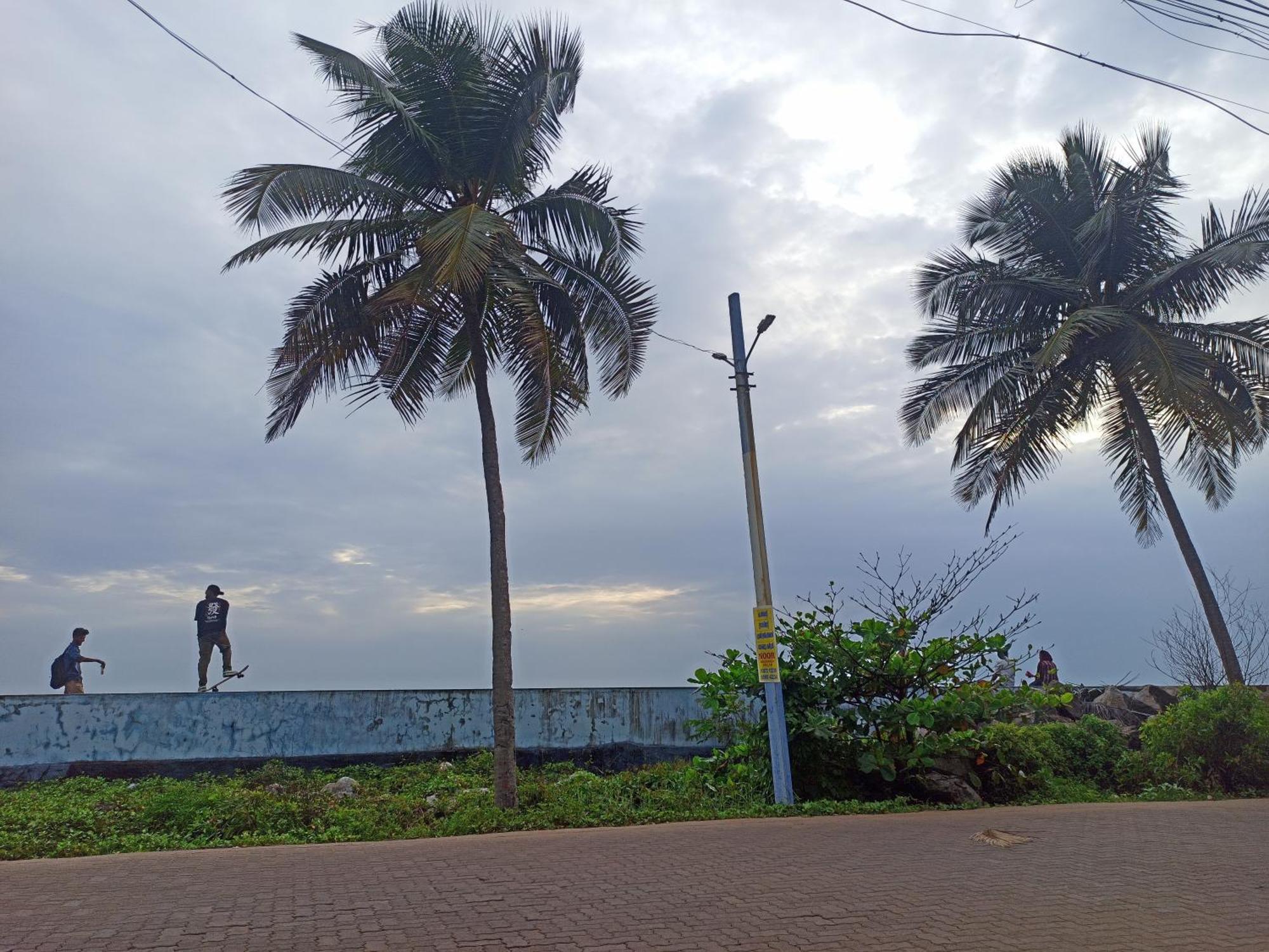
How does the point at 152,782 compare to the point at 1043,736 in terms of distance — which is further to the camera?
the point at 1043,736

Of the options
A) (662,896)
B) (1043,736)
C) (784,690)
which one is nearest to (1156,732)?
(1043,736)

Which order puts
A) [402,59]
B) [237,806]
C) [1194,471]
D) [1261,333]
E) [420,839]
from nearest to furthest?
[420,839] → [237,806] → [402,59] → [1261,333] → [1194,471]

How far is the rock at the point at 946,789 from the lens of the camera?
11.2m

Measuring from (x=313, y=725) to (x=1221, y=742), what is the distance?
42.2 ft

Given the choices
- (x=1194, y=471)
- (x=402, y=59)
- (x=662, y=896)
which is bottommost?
(x=662, y=896)

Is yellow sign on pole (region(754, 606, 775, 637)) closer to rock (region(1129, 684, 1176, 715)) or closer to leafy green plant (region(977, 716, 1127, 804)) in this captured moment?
leafy green plant (region(977, 716, 1127, 804))

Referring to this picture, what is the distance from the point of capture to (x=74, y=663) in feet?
46.2

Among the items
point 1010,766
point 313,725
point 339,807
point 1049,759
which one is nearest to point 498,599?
point 339,807

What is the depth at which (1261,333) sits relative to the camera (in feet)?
57.6

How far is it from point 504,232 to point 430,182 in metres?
1.79

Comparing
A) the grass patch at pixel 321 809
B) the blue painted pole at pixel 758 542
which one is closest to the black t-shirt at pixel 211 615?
the grass patch at pixel 321 809

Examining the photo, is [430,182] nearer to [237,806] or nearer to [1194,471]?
[237,806]

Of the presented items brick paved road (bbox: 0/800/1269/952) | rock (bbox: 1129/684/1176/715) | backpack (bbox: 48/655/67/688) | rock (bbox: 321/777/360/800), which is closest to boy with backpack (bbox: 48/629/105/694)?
backpack (bbox: 48/655/67/688)

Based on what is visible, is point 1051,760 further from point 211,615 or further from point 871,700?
point 211,615
